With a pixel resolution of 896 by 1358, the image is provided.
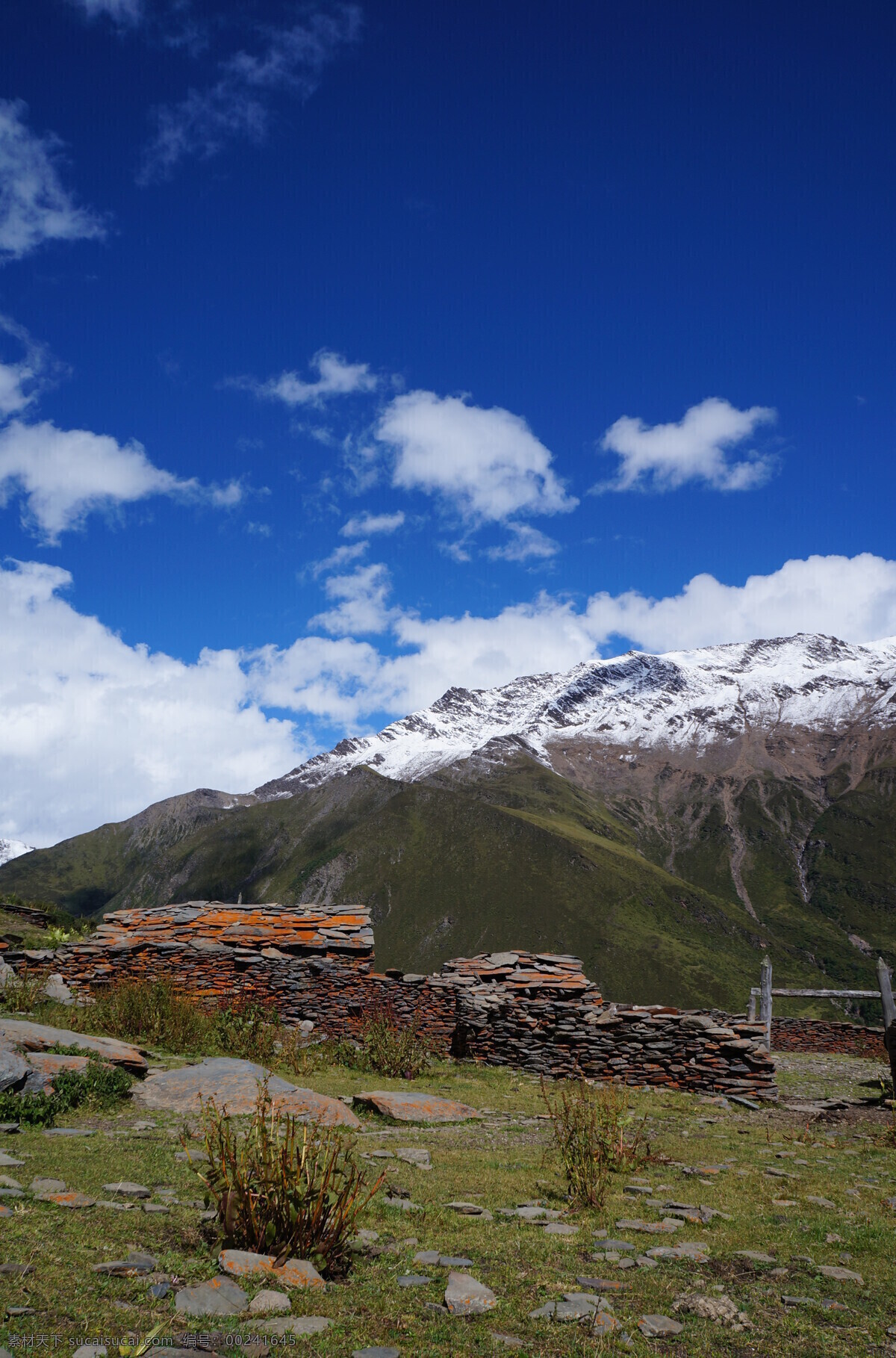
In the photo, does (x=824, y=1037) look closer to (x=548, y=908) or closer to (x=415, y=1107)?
(x=415, y=1107)

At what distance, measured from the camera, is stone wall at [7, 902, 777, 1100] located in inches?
590

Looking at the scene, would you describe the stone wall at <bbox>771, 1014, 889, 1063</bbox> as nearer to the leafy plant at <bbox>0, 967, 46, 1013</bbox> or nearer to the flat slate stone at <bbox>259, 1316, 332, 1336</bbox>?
the leafy plant at <bbox>0, 967, 46, 1013</bbox>

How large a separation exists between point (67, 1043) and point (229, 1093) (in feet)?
7.74

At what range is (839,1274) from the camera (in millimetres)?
Answer: 5250

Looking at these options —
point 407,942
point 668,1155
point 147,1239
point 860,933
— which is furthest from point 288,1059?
point 860,933

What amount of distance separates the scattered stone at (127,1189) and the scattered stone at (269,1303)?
6.74 ft

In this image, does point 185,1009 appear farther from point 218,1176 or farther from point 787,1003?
point 787,1003

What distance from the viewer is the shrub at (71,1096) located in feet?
25.0

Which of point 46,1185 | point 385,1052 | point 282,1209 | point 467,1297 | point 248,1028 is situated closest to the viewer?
point 467,1297

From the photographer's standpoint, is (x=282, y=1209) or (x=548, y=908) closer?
(x=282, y=1209)

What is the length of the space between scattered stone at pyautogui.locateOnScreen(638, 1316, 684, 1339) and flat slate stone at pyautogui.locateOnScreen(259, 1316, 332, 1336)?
173cm

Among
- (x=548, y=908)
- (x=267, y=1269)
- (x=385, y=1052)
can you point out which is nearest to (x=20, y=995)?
(x=385, y=1052)

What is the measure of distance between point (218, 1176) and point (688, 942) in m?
Answer: 160

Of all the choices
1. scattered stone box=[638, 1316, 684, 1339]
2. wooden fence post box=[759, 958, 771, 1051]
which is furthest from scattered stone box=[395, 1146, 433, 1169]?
wooden fence post box=[759, 958, 771, 1051]
